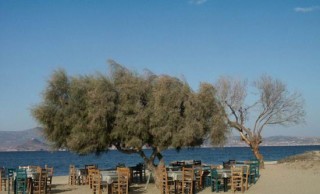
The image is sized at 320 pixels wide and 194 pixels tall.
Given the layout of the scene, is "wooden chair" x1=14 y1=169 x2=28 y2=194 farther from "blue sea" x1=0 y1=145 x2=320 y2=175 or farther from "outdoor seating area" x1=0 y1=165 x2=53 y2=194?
"blue sea" x1=0 y1=145 x2=320 y2=175

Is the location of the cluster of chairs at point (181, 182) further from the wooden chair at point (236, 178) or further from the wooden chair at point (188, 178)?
the wooden chair at point (236, 178)

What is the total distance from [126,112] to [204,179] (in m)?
5.41

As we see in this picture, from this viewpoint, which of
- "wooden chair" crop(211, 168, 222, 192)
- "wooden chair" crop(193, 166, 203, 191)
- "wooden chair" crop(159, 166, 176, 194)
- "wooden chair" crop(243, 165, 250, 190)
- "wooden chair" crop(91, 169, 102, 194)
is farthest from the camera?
"wooden chair" crop(193, 166, 203, 191)

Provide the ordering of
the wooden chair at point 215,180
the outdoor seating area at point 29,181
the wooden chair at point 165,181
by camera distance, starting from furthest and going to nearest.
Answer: the wooden chair at point 215,180 < the outdoor seating area at point 29,181 < the wooden chair at point 165,181

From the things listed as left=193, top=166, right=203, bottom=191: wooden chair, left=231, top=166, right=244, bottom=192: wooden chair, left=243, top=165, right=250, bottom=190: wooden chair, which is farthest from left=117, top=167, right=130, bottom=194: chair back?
left=243, top=165, right=250, bottom=190: wooden chair

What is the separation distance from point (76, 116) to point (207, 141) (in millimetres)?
6226

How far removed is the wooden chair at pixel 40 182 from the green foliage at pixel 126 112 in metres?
1.67

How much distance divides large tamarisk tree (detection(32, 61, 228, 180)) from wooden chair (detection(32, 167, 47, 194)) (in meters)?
1.66

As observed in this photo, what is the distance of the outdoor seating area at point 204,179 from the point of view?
1869 cm

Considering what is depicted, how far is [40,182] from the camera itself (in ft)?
63.6

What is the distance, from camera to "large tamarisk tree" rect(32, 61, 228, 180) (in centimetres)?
1947

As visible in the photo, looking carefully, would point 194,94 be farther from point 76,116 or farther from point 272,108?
point 272,108

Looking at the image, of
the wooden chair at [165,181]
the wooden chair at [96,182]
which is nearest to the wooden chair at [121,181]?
the wooden chair at [96,182]

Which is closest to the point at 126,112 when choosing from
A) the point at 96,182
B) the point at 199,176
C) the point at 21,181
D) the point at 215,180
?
the point at 96,182
